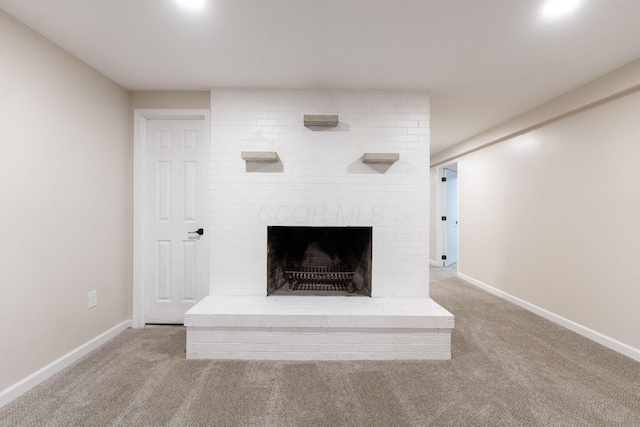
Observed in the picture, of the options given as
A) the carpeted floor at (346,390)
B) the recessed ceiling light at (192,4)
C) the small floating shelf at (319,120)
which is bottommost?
the carpeted floor at (346,390)

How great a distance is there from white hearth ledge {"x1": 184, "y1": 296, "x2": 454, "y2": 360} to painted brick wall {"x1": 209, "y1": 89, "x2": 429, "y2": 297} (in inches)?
20.2

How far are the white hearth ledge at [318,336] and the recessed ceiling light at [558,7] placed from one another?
2.07 meters

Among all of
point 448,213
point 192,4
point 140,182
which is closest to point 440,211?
point 448,213

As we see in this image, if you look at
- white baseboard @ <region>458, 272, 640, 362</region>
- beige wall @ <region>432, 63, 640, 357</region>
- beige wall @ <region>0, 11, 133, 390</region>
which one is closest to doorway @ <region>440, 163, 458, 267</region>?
beige wall @ <region>432, 63, 640, 357</region>

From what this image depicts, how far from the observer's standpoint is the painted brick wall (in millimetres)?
2711

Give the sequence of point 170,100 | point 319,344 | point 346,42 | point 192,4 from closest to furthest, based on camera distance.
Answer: point 192,4 → point 346,42 → point 319,344 → point 170,100

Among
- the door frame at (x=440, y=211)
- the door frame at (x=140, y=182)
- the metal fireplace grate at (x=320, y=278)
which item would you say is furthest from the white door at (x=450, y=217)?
the door frame at (x=140, y=182)

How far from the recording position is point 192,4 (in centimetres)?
161

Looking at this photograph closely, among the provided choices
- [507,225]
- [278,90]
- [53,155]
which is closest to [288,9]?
[278,90]

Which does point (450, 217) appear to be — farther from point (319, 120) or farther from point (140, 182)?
point (140, 182)

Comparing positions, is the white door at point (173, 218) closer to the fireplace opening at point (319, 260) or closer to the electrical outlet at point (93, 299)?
the electrical outlet at point (93, 299)

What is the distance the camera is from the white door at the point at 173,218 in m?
2.83

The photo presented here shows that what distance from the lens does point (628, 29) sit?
5.91ft

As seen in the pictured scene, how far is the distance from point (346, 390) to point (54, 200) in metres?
2.39
